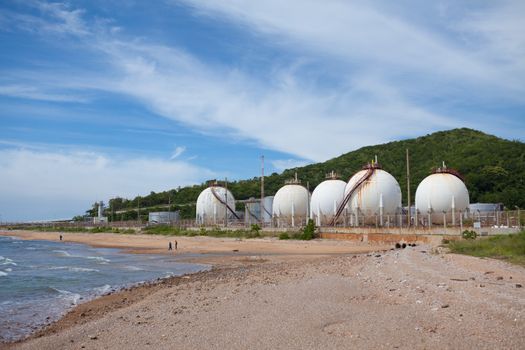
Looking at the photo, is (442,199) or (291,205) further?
(291,205)

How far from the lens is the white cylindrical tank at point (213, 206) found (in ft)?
257

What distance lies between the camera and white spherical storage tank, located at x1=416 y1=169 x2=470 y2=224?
47938 millimetres

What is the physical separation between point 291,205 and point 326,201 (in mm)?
7741

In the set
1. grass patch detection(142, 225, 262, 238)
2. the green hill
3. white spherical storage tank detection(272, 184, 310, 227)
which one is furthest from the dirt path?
the green hill

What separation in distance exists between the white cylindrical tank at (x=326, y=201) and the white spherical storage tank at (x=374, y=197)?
503 cm

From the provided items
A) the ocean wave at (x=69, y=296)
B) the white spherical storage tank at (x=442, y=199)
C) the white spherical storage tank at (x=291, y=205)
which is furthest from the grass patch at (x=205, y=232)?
the ocean wave at (x=69, y=296)

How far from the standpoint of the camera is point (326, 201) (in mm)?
59281

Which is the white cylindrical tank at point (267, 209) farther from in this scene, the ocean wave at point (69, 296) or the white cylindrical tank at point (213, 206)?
the ocean wave at point (69, 296)

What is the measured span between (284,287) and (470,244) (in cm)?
1421

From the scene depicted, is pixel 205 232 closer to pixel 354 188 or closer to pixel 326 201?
pixel 326 201

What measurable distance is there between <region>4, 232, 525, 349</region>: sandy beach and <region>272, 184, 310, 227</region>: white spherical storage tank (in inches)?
1835

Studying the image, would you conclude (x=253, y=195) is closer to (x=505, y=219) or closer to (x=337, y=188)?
(x=337, y=188)

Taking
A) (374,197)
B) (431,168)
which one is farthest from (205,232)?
(431,168)

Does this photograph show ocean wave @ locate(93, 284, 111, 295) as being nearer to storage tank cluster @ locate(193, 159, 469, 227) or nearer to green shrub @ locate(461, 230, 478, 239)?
green shrub @ locate(461, 230, 478, 239)
